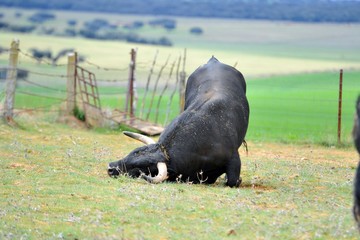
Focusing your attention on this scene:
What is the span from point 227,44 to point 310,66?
28.1 meters

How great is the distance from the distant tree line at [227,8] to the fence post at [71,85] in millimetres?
83948

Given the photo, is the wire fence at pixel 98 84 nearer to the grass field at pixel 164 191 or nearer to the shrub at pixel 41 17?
the grass field at pixel 164 191

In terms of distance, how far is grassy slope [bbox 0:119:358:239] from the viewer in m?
11.1

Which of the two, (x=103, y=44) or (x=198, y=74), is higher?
(x=198, y=74)

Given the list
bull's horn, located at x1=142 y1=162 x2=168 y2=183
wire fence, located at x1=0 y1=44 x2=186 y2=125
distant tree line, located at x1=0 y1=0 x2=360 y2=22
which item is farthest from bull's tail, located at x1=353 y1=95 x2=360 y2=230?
distant tree line, located at x1=0 y1=0 x2=360 y2=22

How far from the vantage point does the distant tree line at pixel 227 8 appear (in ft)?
363

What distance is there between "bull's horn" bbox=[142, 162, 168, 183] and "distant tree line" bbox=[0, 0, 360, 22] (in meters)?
92.3

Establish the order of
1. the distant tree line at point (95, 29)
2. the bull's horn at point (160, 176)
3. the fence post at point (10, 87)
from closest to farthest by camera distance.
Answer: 1. the bull's horn at point (160, 176)
2. the fence post at point (10, 87)
3. the distant tree line at point (95, 29)

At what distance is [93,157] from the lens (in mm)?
17484

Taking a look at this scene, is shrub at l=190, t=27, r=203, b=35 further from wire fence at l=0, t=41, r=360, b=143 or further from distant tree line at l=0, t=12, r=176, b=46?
wire fence at l=0, t=41, r=360, b=143

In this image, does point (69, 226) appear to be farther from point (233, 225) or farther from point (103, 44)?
point (103, 44)

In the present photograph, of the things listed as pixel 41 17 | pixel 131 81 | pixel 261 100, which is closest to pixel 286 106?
pixel 261 100

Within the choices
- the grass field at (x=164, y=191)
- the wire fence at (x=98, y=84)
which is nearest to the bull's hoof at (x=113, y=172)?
the grass field at (x=164, y=191)

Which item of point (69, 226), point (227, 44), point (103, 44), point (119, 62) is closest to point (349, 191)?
point (69, 226)
